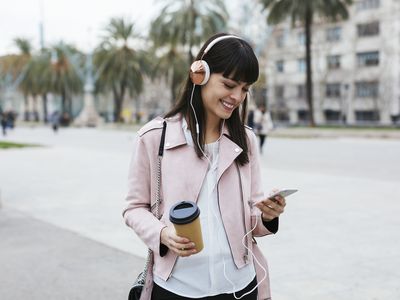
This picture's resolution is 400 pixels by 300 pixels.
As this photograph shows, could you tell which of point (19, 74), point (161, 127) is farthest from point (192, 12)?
point (161, 127)

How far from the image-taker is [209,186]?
73.0 inches

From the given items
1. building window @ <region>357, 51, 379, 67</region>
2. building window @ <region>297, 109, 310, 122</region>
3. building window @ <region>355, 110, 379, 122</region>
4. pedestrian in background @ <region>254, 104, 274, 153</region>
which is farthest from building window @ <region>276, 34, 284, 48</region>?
pedestrian in background @ <region>254, 104, 274, 153</region>

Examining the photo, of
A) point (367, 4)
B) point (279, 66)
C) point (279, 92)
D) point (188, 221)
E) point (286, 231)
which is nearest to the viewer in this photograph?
point (188, 221)

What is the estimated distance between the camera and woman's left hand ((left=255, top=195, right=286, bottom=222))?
Result: 183 centimetres

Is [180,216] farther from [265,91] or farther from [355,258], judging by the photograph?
[265,91]

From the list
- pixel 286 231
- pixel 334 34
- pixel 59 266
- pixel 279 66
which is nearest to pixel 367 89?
pixel 334 34

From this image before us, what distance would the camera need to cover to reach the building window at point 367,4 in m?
52.5

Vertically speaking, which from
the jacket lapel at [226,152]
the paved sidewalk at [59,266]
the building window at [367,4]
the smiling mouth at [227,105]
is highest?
the building window at [367,4]

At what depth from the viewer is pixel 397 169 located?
38.5 feet

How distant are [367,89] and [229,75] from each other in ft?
178

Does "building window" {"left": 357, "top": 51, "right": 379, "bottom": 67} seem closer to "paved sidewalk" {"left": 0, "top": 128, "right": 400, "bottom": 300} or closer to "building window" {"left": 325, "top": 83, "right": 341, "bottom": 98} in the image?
"building window" {"left": 325, "top": 83, "right": 341, "bottom": 98}

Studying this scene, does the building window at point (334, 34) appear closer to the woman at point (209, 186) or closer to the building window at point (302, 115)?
the building window at point (302, 115)

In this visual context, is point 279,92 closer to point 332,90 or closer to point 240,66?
point 332,90

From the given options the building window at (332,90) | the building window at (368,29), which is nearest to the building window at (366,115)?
the building window at (332,90)
